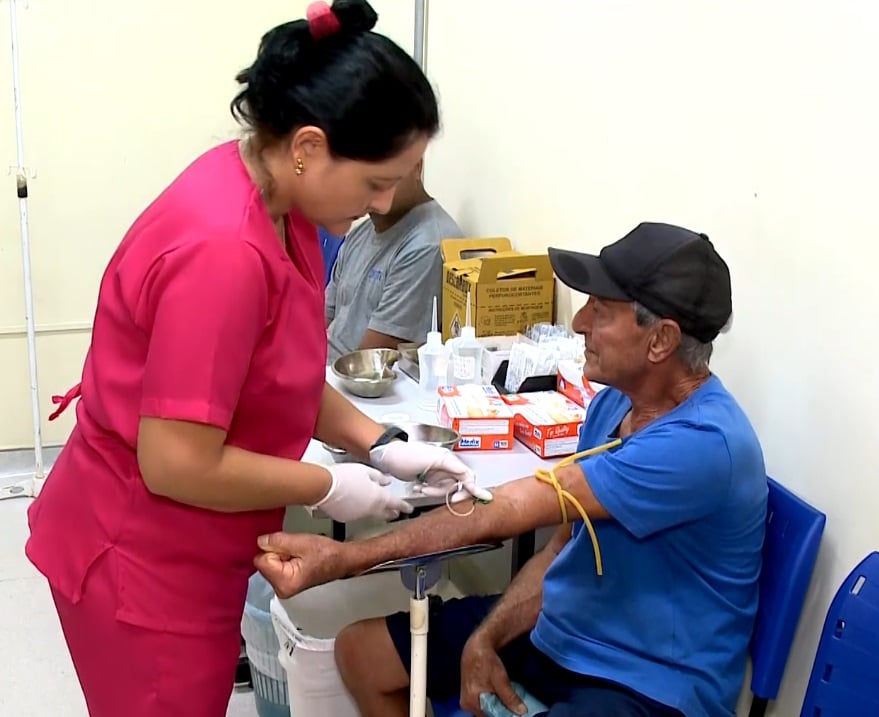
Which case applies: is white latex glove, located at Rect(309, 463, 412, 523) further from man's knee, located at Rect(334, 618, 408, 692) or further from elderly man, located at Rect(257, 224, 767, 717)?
man's knee, located at Rect(334, 618, 408, 692)

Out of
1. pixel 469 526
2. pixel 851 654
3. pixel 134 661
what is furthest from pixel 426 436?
pixel 851 654

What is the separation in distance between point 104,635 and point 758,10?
144 centimetres

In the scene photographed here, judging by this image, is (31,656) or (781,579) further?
(31,656)

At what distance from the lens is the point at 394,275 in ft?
8.96

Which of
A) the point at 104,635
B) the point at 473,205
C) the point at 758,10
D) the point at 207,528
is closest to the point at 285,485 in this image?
the point at 207,528

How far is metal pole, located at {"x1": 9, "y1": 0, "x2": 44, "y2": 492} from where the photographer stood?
3.23m

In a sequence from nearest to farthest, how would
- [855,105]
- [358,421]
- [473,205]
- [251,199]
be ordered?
[251,199]
[855,105]
[358,421]
[473,205]

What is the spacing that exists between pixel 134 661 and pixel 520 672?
0.67 m

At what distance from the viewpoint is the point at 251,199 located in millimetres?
1110

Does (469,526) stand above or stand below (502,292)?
below

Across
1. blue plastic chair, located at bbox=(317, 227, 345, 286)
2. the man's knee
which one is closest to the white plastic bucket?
the man's knee

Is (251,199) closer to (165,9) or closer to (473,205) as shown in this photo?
→ (473,205)

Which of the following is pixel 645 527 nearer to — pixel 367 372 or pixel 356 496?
pixel 356 496

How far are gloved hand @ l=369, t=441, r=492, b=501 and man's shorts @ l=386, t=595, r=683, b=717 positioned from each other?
1.04 ft
